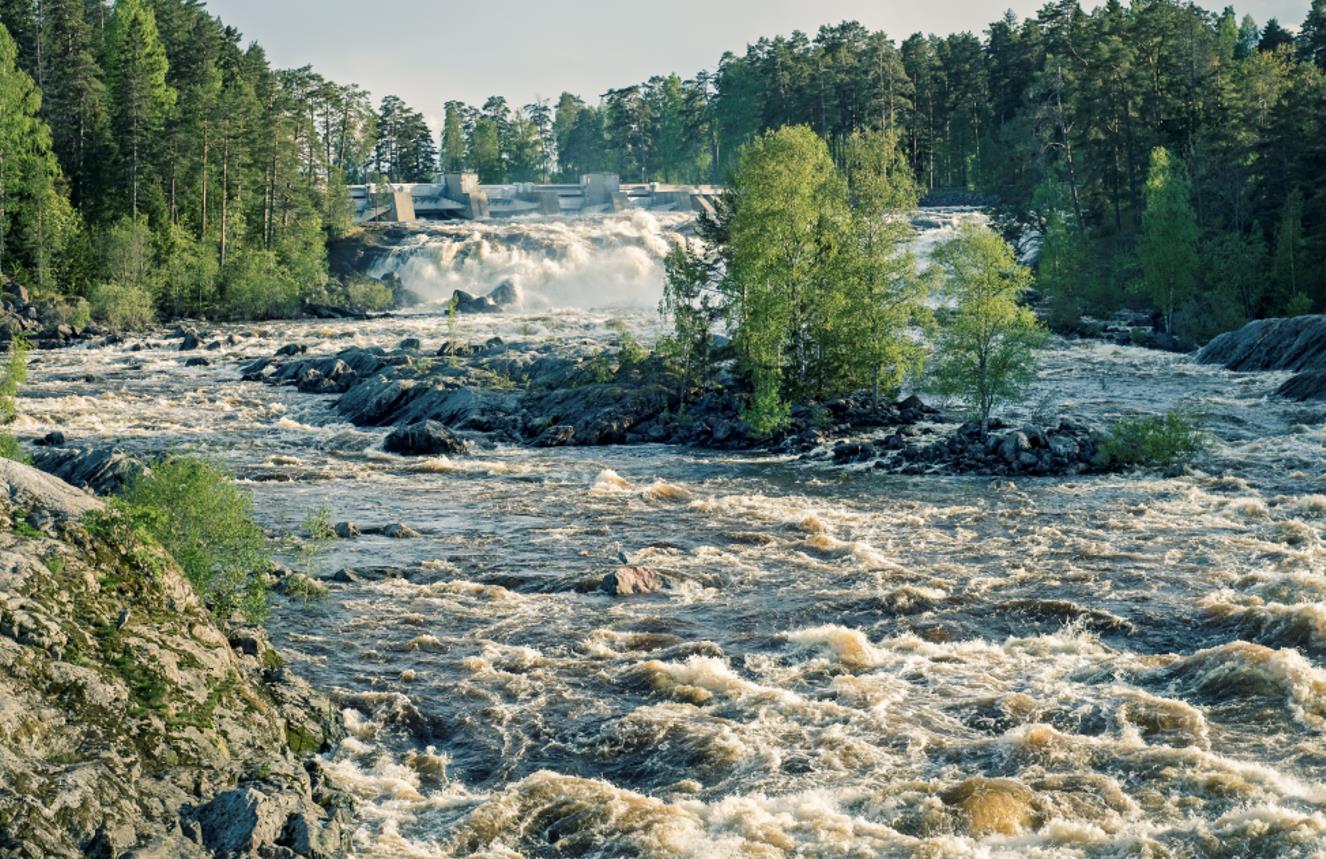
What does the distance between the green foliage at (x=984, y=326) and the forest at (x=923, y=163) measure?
11.2 meters

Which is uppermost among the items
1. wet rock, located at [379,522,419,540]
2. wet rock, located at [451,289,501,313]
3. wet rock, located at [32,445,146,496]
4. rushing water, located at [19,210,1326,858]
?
wet rock, located at [451,289,501,313]

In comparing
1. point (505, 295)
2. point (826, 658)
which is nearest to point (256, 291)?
point (505, 295)

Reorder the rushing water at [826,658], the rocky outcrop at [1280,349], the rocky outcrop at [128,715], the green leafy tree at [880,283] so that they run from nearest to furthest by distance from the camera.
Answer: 1. the rocky outcrop at [128,715]
2. the rushing water at [826,658]
3. the green leafy tree at [880,283]
4. the rocky outcrop at [1280,349]

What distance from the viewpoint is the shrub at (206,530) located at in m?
17.2

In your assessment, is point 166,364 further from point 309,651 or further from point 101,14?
point 101,14

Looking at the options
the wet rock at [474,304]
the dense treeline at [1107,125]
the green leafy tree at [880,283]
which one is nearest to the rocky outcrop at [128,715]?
the green leafy tree at [880,283]

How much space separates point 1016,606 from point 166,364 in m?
45.0

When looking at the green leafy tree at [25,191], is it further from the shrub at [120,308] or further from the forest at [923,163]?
the shrub at [120,308]

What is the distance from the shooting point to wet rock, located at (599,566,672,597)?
21484 millimetres

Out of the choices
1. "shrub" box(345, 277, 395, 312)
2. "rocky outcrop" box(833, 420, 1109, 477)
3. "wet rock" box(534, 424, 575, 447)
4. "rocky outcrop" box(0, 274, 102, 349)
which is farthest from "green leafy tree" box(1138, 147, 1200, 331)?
"rocky outcrop" box(0, 274, 102, 349)

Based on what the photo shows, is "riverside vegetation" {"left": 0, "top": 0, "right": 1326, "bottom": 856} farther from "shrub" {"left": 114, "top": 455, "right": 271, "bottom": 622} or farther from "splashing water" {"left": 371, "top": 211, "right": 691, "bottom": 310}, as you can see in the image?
"splashing water" {"left": 371, "top": 211, "right": 691, "bottom": 310}

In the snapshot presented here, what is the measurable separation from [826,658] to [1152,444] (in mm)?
17142

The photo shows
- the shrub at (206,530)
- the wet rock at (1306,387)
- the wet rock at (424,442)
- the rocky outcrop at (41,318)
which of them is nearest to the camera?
the shrub at (206,530)

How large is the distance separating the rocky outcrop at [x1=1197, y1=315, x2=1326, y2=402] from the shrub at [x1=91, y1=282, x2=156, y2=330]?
5408 cm
